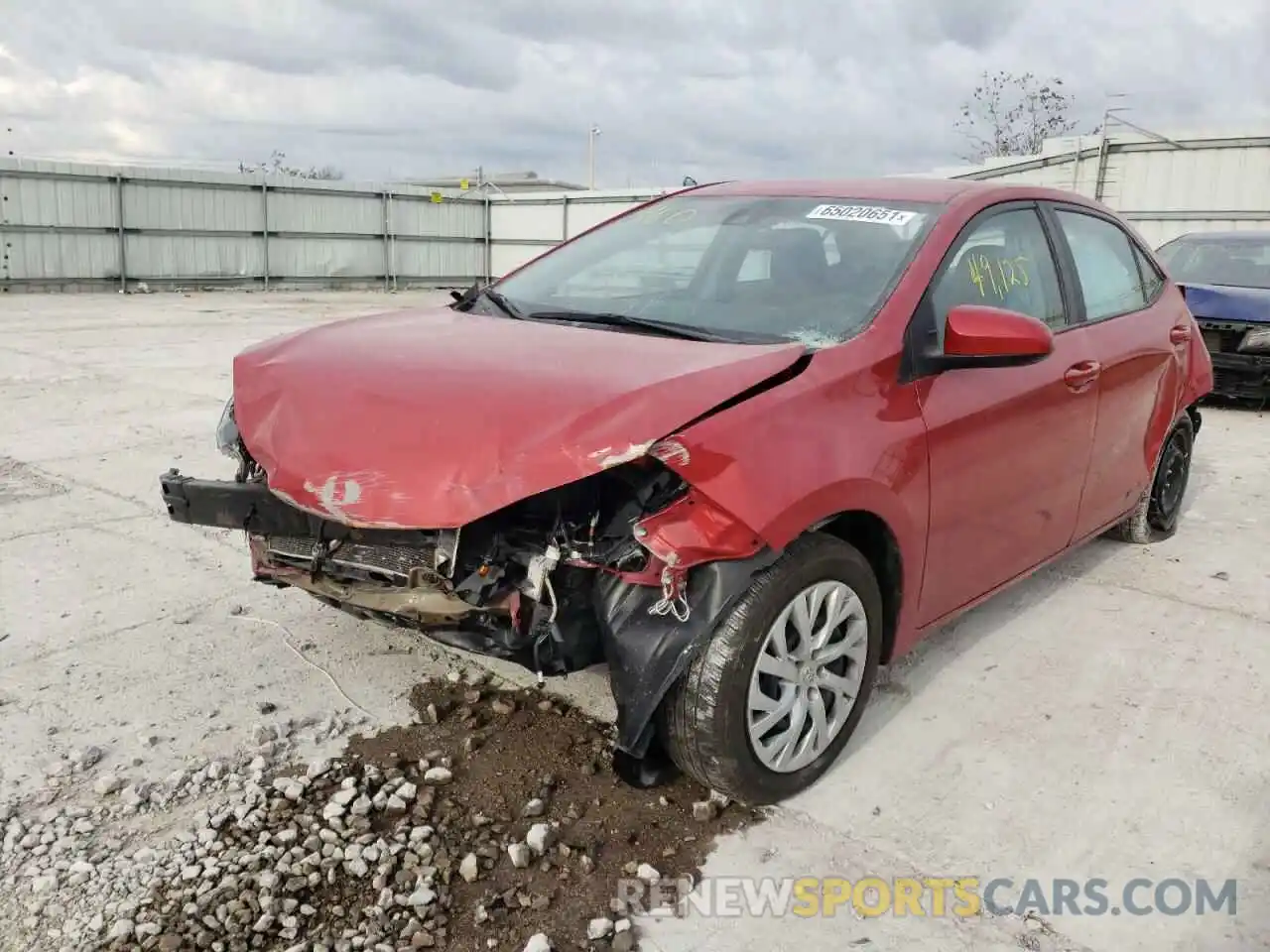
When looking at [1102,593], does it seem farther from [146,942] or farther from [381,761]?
[146,942]

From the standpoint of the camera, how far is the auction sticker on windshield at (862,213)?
337 centimetres

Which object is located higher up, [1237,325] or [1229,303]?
[1229,303]

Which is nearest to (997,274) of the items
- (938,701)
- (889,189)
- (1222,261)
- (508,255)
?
(889,189)

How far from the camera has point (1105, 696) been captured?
3451 mm

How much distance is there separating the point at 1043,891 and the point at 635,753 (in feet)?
3.39

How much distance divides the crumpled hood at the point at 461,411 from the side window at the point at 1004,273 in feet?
2.31

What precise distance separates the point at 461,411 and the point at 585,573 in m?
0.50

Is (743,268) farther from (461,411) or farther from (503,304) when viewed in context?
(461,411)

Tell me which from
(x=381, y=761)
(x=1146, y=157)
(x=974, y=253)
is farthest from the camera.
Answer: (x=1146, y=157)

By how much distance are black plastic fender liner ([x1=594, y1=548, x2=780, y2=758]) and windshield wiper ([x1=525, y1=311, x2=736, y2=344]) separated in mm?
787

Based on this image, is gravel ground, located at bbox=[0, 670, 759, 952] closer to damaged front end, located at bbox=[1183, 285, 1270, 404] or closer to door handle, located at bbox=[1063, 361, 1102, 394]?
door handle, located at bbox=[1063, 361, 1102, 394]

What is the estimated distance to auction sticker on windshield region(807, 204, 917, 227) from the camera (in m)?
3.37

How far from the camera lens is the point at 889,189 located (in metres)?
3.65

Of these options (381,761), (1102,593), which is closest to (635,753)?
(381,761)
